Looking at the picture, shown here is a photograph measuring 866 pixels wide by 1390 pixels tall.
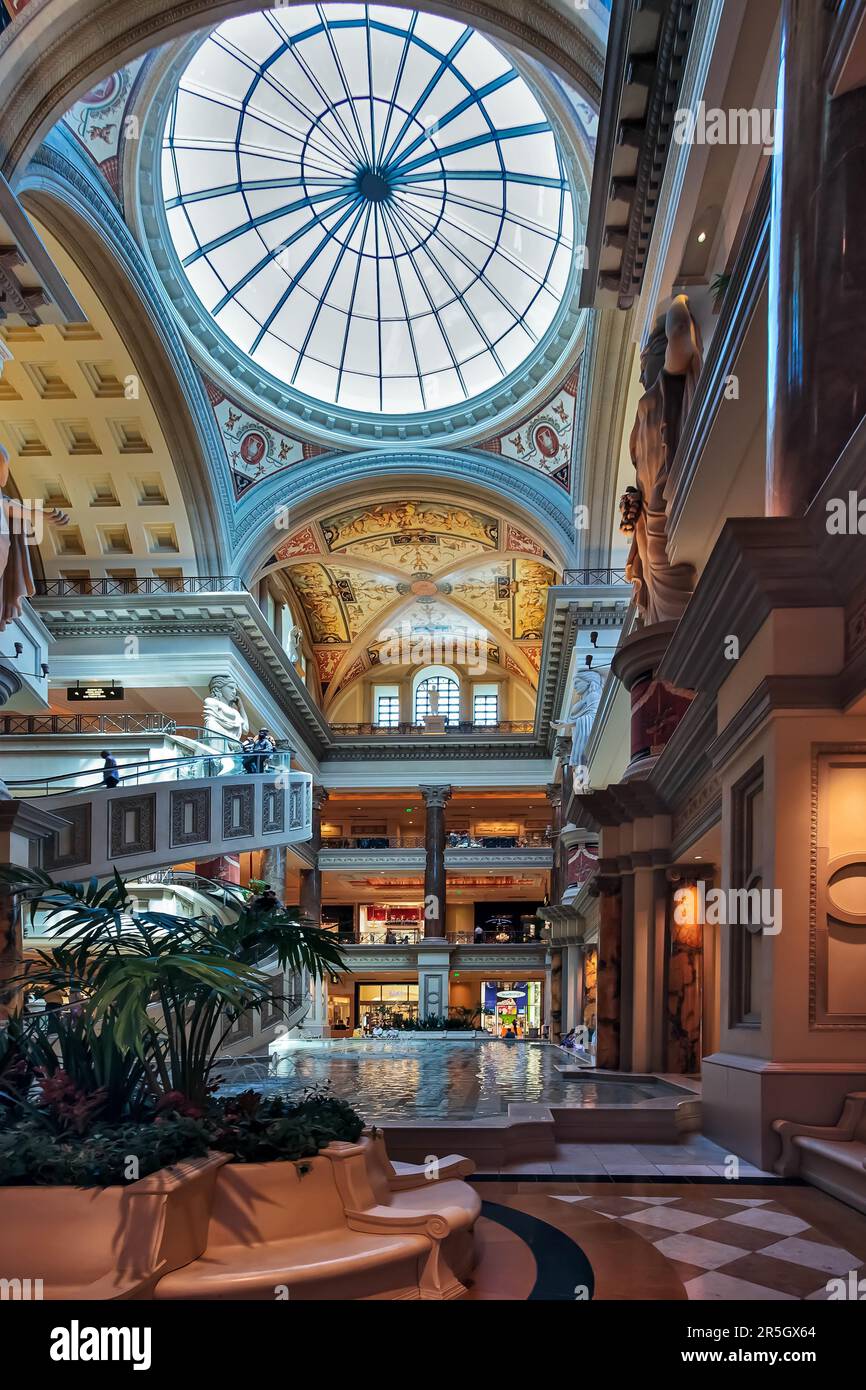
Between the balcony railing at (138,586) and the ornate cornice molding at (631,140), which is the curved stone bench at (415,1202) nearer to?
the ornate cornice molding at (631,140)

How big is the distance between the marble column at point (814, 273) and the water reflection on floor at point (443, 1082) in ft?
13.6

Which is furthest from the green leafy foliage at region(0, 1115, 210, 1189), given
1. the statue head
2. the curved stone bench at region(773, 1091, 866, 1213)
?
the statue head

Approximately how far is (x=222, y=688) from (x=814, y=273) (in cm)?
1775

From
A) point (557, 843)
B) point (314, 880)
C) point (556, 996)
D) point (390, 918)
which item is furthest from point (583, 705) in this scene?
point (390, 918)

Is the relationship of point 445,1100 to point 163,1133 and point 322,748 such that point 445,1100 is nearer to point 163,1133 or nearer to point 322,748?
point 163,1133

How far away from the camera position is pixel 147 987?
3.28 metres

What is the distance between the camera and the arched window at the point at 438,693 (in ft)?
112

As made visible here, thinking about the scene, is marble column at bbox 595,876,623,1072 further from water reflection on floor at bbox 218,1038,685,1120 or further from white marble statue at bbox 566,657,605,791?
white marble statue at bbox 566,657,605,791

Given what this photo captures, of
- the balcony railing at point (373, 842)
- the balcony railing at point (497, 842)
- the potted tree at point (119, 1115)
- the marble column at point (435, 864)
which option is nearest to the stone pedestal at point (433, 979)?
the marble column at point (435, 864)

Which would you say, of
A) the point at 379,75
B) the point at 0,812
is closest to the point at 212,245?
the point at 379,75

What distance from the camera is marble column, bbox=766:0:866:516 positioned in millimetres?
4969

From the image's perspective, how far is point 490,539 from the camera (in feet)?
87.6

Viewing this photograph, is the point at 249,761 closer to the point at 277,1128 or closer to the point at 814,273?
the point at 814,273

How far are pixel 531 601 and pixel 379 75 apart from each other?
48.3 feet
